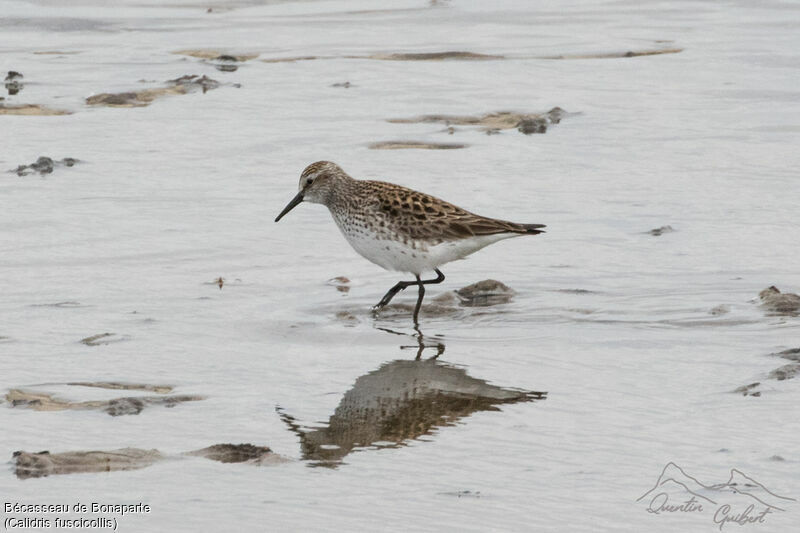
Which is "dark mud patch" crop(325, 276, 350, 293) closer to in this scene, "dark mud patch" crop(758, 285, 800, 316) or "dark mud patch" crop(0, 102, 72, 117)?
"dark mud patch" crop(758, 285, 800, 316)

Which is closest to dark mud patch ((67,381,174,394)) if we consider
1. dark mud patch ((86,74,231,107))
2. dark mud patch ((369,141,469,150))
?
dark mud patch ((369,141,469,150))

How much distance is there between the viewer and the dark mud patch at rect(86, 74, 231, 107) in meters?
13.8

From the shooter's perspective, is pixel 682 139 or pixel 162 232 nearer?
pixel 162 232

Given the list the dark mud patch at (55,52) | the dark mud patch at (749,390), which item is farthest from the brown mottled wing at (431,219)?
the dark mud patch at (55,52)

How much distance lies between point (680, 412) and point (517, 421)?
72 centimetres

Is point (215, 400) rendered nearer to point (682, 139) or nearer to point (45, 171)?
point (45, 171)

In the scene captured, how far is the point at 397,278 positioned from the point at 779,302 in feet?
8.79

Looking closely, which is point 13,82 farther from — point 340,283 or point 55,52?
point 340,283

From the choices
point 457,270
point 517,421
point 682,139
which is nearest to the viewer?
point 517,421

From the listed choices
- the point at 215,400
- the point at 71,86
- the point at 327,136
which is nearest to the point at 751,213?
the point at 327,136

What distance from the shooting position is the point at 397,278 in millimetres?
9602

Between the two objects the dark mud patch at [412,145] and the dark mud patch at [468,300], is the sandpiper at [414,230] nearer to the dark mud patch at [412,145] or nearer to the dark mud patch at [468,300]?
the dark mud patch at [468,300]

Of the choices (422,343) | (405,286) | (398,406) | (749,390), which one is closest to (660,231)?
(405,286)

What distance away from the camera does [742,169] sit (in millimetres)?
11148
